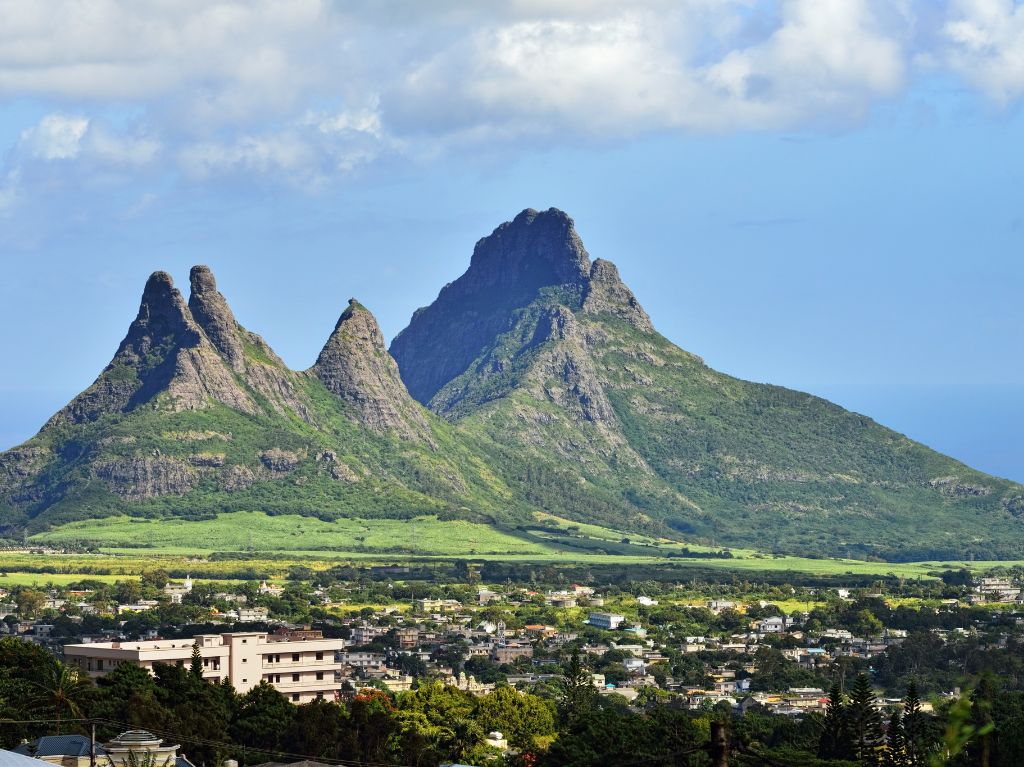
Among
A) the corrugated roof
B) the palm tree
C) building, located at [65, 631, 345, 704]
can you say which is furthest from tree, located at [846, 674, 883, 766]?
building, located at [65, 631, 345, 704]

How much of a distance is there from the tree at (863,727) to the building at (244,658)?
36584mm

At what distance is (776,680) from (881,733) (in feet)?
266

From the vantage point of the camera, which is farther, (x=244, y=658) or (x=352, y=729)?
(x=244, y=658)

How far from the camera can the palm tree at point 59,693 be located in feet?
294

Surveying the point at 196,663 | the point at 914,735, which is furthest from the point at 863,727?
the point at 196,663

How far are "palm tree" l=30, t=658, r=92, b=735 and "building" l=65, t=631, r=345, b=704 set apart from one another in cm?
2391

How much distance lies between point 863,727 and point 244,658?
42781 mm

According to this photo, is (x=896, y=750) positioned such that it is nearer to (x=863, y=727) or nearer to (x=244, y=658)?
(x=863, y=727)

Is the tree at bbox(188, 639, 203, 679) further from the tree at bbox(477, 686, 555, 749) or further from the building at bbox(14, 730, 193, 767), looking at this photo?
the building at bbox(14, 730, 193, 767)

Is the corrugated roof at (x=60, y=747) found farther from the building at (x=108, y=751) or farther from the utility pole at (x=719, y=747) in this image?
the utility pole at (x=719, y=747)

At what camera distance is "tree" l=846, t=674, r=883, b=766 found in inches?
3750

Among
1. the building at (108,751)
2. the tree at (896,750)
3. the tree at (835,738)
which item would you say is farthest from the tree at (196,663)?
the tree at (896,750)

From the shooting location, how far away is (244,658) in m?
128

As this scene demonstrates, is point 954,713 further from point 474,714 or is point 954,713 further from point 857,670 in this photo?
point 857,670
